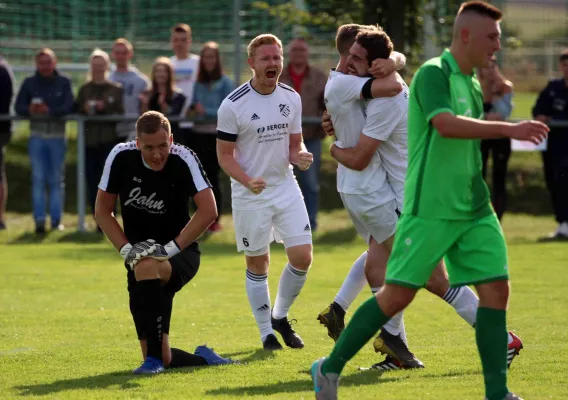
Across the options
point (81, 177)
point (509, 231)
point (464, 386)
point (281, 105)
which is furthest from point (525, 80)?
point (464, 386)

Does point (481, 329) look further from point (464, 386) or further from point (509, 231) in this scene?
point (509, 231)

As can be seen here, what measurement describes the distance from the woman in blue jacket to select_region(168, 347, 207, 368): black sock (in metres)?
8.38

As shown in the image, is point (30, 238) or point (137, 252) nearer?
point (137, 252)

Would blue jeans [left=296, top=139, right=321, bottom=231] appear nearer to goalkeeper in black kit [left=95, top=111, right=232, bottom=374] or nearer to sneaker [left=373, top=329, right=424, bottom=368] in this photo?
goalkeeper in black kit [left=95, top=111, right=232, bottom=374]

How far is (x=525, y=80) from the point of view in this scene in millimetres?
30578

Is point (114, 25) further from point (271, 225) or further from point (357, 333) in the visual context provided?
point (357, 333)

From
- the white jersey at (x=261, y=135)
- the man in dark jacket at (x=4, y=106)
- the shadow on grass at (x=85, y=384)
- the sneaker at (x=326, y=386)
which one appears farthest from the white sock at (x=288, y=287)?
the man in dark jacket at (x=4, y=106)

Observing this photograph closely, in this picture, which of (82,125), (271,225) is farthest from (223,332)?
(82,125)

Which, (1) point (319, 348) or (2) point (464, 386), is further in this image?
(1) point (319, 348)

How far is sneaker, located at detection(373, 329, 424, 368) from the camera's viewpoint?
24.5 ft

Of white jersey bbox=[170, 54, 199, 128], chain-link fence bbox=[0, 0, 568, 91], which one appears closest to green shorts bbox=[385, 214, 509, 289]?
white jersey bbox=[170, 54, 199, 128]

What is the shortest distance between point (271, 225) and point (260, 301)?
1.84ft

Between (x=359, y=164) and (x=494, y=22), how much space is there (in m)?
1.78

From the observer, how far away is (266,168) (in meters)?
8.55
